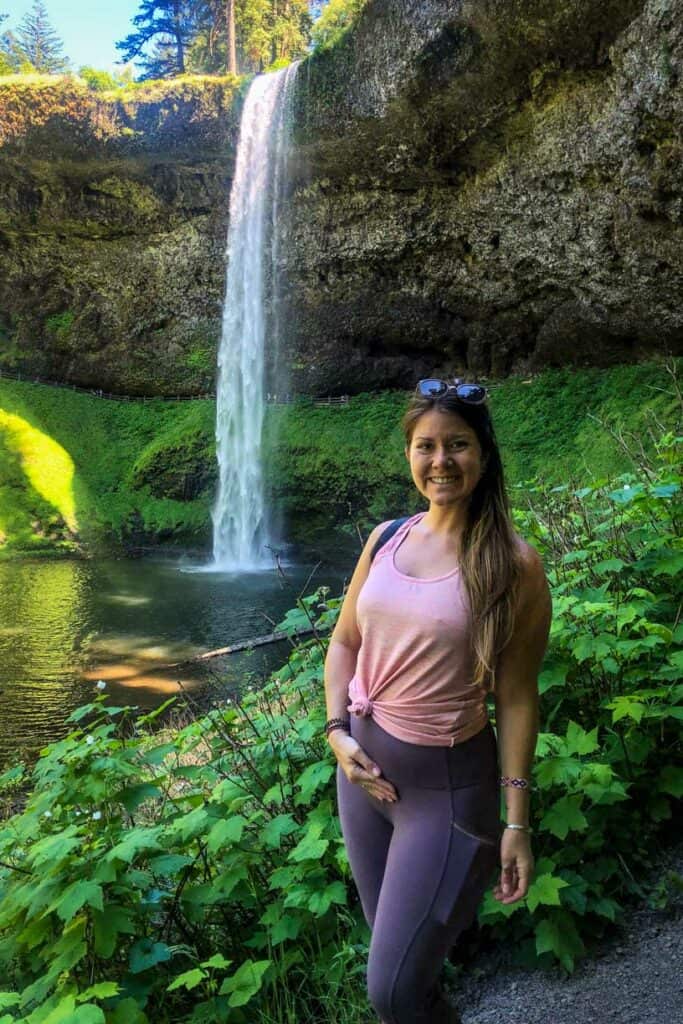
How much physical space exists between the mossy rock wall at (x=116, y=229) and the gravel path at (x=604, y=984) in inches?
1007

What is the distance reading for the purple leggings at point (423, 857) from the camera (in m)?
1.82

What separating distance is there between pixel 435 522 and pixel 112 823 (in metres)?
1.77

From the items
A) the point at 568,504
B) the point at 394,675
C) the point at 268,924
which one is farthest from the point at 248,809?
the point at 568,504

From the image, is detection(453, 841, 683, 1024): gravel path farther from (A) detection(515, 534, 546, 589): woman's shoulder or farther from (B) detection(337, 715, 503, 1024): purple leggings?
(A) detection(515, 534, 546, 589): woman's shoulder

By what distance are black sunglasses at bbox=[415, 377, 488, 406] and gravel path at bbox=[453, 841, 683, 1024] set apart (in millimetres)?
1990

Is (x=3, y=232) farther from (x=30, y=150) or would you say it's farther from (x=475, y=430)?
(x=475, y=430)

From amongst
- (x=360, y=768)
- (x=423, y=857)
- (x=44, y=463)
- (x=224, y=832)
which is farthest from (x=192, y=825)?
(x=44, y=463)

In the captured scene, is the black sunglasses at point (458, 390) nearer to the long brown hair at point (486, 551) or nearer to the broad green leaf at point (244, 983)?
the long brown hair at point (486, 551)

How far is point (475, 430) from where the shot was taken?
207 cm

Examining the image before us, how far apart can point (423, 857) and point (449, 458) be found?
1.02 m

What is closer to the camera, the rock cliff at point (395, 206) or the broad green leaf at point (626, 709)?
the broad green leaf at point (626, 709)

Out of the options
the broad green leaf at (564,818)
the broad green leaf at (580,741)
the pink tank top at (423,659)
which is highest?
the pink tank top at (423,659)

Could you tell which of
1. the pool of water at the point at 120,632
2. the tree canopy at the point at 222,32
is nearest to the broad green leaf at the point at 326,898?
the pool of water at the point at 120,632

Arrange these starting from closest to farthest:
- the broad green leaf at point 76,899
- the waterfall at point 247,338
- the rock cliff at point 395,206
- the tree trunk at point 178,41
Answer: the broad green leaf at point 76,899 → the rock cliff at point 395,206 → the waterfall at point 247,338 → the tree trunk at point 178,41
